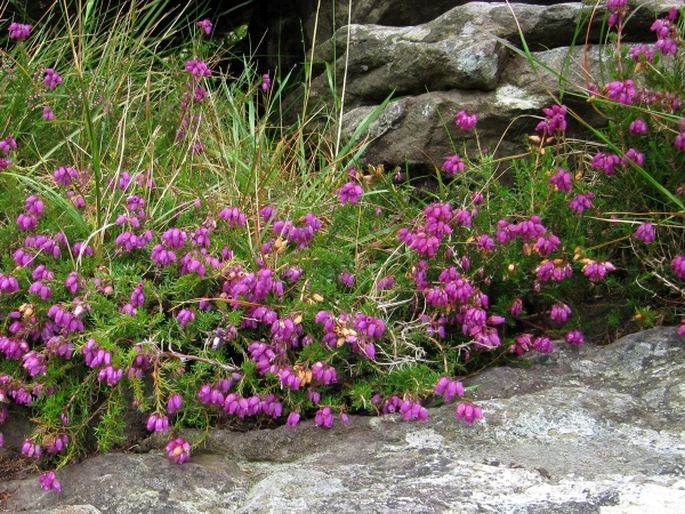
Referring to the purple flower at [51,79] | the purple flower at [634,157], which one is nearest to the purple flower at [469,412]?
the purple flower at [634,157]

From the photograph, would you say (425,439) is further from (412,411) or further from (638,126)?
(638,126)

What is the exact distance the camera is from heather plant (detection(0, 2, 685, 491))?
9.74 feet

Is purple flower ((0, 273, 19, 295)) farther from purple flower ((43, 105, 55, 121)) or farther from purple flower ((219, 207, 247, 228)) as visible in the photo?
purple flower ((43, 105, 55, 121))

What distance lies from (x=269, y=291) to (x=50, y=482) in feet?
3.33

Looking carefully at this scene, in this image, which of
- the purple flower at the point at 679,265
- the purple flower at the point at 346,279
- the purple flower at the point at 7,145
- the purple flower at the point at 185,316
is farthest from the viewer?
the purple flower at the point at 7,145

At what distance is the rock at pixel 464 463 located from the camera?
2418mm

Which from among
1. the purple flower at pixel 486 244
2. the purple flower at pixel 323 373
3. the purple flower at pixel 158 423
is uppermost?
the purple flower at pixel 486 244

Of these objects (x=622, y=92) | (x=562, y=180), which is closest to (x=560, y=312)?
(x=562, y=180)

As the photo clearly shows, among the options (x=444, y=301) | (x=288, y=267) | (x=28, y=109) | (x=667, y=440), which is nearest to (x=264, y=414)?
(x=288, y=267)

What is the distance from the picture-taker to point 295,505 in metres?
2.46

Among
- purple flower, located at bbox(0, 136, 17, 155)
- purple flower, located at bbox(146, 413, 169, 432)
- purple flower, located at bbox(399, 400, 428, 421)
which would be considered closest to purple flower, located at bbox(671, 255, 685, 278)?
purple flower, located at bbox(399, 400, 428, 421)

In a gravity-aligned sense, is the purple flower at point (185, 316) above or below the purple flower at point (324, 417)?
above

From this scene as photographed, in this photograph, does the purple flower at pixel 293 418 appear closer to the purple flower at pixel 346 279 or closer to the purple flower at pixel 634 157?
the purple flower at pixel 346 279

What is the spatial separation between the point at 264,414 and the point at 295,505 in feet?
2.35
